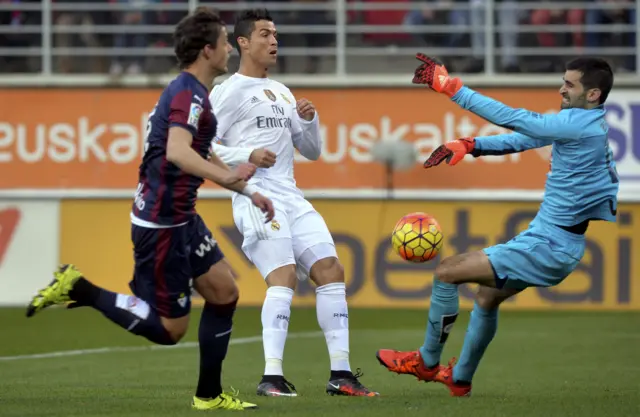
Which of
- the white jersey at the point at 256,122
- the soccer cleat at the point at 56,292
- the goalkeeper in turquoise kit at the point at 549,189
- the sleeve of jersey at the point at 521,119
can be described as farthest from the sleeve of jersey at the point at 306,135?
the soccer cleat at the point at 56,292

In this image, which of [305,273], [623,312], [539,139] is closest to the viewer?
[539,139]

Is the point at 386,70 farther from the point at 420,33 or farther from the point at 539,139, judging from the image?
the point at 539,139

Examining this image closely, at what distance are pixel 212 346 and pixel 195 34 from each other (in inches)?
68.0

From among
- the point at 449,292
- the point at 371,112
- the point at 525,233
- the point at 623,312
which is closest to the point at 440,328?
the point at 449,292

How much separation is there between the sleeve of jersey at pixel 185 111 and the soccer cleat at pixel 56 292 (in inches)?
38.4

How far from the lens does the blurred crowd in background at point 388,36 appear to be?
19375 millimetres

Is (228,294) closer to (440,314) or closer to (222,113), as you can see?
(440,314)

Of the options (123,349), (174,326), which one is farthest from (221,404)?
(123,349)

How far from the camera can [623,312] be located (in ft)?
54.7

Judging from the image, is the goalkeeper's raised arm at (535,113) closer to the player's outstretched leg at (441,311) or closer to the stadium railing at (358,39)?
the player's outstretched leg at (441,311)

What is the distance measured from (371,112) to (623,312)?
4617mm

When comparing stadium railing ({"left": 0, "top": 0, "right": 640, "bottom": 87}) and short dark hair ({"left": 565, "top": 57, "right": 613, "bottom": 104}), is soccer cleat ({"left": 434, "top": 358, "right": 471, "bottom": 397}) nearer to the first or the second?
short dark hair ({"left": 565, "top": 57, "right": 613, "bottom": 104})

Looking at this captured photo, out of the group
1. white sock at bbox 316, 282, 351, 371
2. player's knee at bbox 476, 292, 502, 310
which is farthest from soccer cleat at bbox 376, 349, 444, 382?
player's knee at bbox 476, 292, 502, 310

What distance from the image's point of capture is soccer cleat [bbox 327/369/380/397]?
8305 mm
